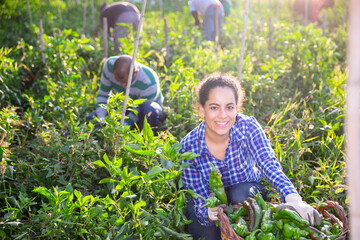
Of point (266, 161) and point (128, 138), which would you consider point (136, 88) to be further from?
point (266, 161)

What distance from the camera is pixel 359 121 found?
773 mm

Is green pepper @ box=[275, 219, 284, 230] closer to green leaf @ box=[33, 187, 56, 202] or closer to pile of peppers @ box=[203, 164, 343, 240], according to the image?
pile of peppers @ box=[203, 164, 343, 240]

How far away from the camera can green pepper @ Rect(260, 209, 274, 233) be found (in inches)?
60.9

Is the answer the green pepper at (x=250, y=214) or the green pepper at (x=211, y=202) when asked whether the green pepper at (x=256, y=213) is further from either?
the green pepper at (x=211, y=202)

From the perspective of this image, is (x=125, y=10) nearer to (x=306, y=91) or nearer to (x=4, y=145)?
(x=306, y=91)

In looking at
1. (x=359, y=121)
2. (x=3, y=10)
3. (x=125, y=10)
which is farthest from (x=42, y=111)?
(x=3, y=10)

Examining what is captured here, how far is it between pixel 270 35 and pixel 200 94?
347cm

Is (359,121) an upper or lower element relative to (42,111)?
upper

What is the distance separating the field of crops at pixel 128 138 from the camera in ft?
5.82

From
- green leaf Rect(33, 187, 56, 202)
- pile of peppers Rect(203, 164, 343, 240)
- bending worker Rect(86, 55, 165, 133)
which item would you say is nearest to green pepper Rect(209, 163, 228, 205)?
pile of peppers Rect(203, 164, 343, 240)

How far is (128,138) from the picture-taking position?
7.28ft

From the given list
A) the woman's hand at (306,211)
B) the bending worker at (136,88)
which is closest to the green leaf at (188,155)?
the woman's hand at (306,211)

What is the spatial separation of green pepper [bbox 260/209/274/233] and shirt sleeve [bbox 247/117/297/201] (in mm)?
137

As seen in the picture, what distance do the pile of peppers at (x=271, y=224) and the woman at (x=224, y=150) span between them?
0.70 feet
